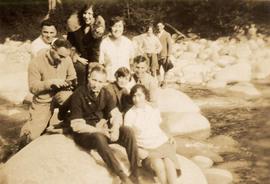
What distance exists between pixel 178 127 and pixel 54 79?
2.04 ft

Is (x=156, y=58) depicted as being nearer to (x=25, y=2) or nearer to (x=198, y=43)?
(x=198, y=43)

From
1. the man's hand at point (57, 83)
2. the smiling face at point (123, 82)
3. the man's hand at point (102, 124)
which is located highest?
the smiling face at point (123, 82)

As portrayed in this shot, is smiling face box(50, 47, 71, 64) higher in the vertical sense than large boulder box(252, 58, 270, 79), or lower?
higher

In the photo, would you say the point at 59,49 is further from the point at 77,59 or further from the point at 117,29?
the point at 117,29

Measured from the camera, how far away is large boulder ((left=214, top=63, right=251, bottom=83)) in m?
2.10

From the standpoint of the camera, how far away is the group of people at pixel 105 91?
69.9 inches

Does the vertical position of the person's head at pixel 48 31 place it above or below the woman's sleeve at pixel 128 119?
above

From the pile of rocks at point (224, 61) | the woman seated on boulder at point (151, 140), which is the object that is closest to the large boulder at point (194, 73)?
the pile of rocks at point (224, 61)

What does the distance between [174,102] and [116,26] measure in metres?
0.46

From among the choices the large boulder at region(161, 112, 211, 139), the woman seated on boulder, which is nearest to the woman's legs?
the woman seated on boulder

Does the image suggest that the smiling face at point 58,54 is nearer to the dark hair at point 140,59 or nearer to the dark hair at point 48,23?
the dark hair at point 48,23

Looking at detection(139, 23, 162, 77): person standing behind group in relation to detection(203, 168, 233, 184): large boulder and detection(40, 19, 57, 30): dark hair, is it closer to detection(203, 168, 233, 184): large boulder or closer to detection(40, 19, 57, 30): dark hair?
detection(40, 19, 57, 30): dark hair

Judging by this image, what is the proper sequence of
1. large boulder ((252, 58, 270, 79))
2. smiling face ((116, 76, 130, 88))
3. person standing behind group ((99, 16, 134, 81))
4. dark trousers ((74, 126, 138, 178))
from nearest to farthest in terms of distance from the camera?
dark trousers ((74, 126, 138, 178)) < smiling face ((116, 76, 130, 88)) < person standing behind group ((99, 16, 134, 81)) < large boulder ((252, 58, 270, 79))

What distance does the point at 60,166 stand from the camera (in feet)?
5.88
